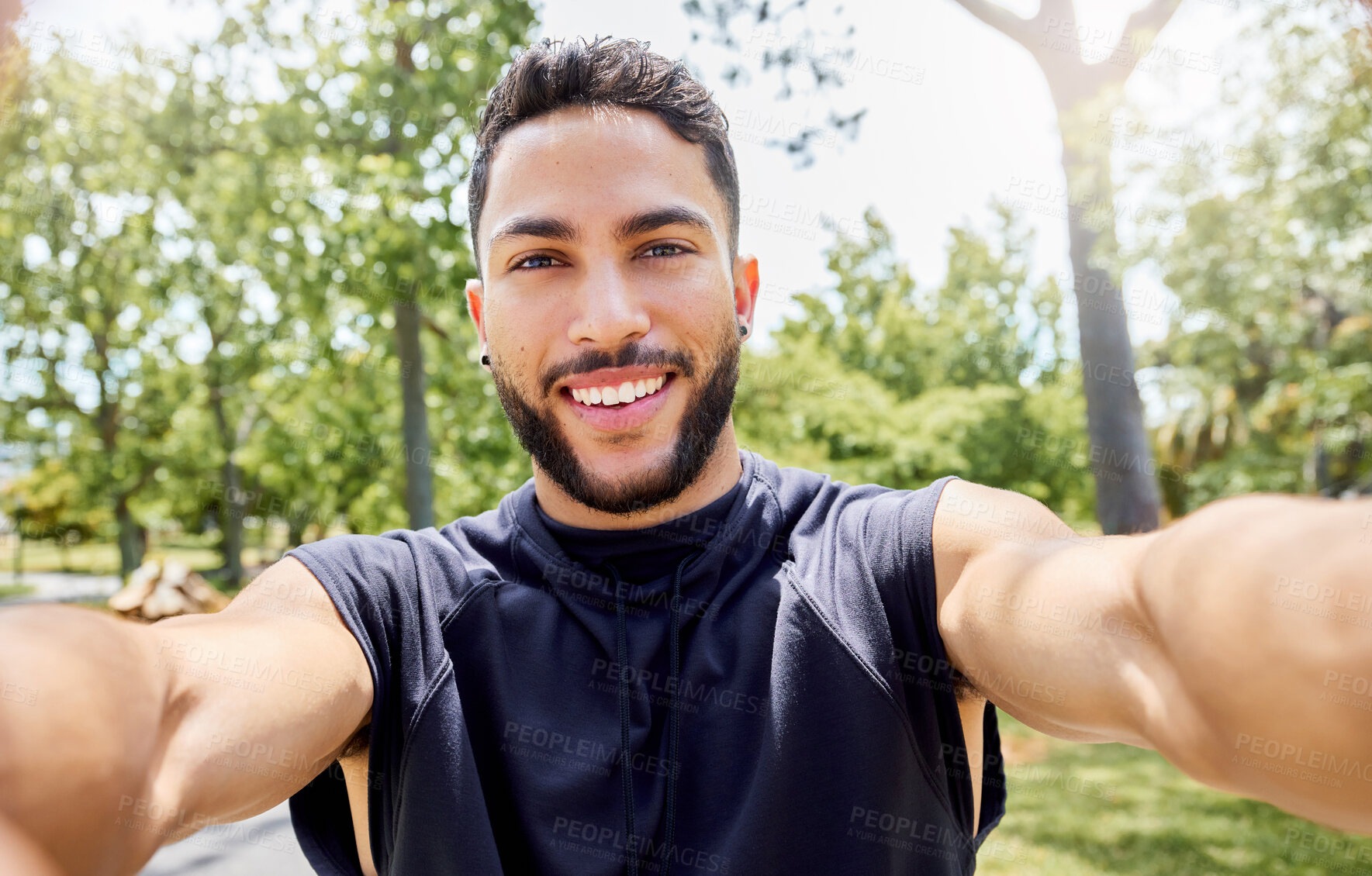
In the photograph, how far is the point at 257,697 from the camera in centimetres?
119

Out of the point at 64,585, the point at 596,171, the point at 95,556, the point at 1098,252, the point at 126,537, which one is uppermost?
the point at 1098,252

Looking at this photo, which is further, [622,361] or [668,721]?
[622,361]

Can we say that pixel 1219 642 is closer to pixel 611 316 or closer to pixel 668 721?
pixel 668 721

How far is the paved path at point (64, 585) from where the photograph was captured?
22719 mm

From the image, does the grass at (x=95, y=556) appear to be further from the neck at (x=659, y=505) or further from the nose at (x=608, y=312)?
the nose at (x=608, y=312)

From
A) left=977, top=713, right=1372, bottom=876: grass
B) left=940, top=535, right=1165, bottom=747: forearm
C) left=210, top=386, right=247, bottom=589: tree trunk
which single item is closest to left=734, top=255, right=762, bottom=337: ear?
left=940, top=535, right=1165, bottom=747: forearm

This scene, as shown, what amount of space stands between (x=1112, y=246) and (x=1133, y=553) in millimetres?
7223

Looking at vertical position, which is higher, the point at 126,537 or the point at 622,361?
the point at 622,361

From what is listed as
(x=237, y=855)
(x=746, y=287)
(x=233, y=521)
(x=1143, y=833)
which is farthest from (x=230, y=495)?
(x=746, y=287)

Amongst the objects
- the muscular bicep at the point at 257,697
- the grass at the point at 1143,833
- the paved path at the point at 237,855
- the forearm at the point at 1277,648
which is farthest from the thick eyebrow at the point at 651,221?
the paved path at the point at 237,855

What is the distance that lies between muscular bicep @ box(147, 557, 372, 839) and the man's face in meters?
0.55

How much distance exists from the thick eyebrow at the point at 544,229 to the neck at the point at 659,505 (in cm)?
50

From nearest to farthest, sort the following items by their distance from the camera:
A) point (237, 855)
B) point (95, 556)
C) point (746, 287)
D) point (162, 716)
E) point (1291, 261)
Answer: point (162, 716)
point (746, 287)
point (237, 855)
point (1291, 261)
point (95, 556)

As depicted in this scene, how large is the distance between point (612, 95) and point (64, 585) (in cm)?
3537
